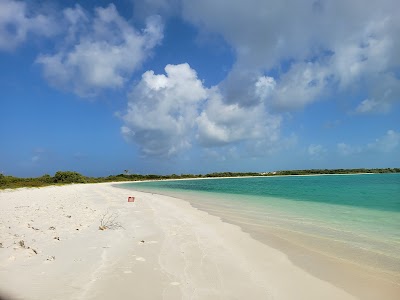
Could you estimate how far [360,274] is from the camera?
250 inches

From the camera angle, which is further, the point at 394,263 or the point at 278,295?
the point at 394,263

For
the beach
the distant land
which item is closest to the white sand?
the beach

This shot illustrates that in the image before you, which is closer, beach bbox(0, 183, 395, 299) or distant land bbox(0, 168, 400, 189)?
beach bbox(0, 183, 395, 299)

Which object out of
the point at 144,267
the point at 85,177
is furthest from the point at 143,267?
the point at 85,177

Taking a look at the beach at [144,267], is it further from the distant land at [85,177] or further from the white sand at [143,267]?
the distant land at [85,177]

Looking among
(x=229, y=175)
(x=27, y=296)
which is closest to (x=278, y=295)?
(x=27, y=296)

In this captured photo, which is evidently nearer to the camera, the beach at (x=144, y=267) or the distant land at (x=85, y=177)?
the beach at (x=144, y=267)

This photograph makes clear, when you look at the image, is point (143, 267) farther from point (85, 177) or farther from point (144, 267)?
point (85, 177)

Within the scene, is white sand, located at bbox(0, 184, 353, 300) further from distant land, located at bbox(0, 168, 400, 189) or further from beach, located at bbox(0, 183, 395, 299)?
distant land, located at bbox(0, 168, 400, 189)

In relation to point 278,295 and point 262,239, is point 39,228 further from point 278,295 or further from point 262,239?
point 278,295

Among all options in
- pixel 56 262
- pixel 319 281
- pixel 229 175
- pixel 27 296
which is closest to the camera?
pixel 27 296

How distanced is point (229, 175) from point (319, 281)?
179 metres

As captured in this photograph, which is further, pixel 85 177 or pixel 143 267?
pixel 85 177

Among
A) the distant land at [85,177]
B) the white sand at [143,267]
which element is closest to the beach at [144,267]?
the white sand at [143,267]
